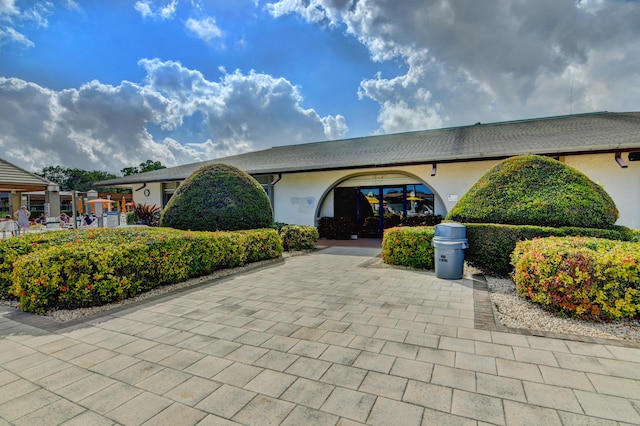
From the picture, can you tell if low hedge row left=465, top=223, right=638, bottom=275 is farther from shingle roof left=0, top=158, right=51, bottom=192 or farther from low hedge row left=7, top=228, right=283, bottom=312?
shingle roof left=0, top=158, right=51, bottom=192

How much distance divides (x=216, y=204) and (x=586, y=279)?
24.9 ft

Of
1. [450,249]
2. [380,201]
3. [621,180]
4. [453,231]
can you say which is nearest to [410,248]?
[450,249]

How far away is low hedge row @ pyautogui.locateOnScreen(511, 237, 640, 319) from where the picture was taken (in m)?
3.39

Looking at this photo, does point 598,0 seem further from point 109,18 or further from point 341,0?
point 109,18

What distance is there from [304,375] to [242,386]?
19.8 inches

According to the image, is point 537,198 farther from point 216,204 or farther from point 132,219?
point 132,219

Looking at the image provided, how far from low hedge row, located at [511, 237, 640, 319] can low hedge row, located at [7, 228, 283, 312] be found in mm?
5624

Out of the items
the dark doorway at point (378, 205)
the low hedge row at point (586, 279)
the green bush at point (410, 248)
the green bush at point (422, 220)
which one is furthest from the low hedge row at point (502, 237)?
the dark doorway at point (378, 205)

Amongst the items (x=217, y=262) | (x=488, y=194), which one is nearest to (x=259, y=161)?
(x=217, y=262)

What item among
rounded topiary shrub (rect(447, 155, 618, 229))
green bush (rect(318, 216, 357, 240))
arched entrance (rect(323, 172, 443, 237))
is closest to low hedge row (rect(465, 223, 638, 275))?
rounded topiary shrub (rect(447, 155, 618, 229))

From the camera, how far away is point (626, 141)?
780 centimetres

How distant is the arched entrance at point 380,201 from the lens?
12.2 meters

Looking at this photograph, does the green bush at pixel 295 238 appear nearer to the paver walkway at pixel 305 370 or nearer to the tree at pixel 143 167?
the paver walkway at pixel 305 370

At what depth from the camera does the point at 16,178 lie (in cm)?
1212
